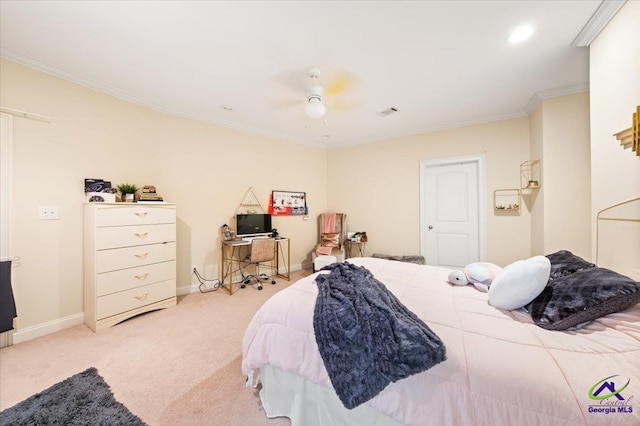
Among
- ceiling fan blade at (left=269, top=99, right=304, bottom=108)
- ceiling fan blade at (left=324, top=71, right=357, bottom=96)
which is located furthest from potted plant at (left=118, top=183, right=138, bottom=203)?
ceiling fan blade at (left=324, top=71, right=357, bottom=96)

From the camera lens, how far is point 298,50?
1.98 meters

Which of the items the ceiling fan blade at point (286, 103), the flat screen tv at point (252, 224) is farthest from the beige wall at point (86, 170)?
the ceiling fan blade at point (286, 103)

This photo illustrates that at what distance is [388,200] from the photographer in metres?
4.37

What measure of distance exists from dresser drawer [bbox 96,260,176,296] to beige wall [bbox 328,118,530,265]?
3.24 m

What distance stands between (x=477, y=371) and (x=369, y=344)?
419 mm

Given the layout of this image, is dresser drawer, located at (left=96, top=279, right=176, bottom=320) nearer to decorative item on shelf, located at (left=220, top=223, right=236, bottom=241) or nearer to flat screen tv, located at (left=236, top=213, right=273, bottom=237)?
decorative item on shelf, located at (left=220, top=223, right=236, bottom=241)

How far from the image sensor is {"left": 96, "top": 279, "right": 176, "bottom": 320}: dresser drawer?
2.31m

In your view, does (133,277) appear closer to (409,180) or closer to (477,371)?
(477,371)

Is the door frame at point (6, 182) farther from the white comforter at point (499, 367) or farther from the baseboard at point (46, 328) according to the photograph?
the white comforter at point (499, 367)

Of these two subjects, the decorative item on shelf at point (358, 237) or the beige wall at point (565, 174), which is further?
the decorative item on shelf at point (358, 237)

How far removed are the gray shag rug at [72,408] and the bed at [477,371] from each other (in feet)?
2.67

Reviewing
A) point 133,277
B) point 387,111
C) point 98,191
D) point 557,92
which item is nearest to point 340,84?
point 387,111

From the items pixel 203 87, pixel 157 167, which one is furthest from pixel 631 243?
pixel 157 167

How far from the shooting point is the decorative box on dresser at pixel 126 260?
90.5 inches
